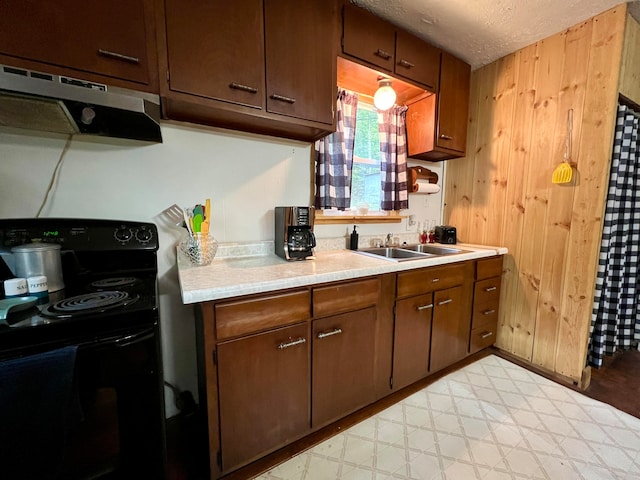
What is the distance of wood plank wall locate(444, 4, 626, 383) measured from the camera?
5.64ft

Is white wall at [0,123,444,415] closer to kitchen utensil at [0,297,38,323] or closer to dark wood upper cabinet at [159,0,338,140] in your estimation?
dark wood upper cabinet at [159,0,338,140]

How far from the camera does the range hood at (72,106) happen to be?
2.68 feet

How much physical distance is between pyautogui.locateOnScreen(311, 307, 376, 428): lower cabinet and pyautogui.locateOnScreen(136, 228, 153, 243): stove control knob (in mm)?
892

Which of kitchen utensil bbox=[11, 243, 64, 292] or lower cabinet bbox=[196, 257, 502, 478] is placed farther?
lower cabinet bbox=[196, 257, 502, 478]

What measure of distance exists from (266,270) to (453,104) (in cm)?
203

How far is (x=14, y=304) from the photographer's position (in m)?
0.77

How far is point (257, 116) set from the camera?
1.32 meters

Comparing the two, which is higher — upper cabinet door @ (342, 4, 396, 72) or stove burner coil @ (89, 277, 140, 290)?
upper cabinet door @ (342, 4, 396, 72)

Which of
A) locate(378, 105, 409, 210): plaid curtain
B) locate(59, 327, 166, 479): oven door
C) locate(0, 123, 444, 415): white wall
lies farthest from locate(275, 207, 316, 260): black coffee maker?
locate(378, 105, 409, 210): plaid curtain

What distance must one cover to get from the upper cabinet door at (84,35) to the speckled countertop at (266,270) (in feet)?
2.73

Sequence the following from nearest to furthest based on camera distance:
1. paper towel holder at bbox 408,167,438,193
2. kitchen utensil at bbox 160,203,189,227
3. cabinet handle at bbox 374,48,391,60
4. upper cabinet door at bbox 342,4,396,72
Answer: kitchen utensil at bbox 160,203,189,227
upper cabinet door at bbox 342,4,396,72
cabinet handle at bbox 374,48,391,60
paper towel holder at bbox 408,167,438,193

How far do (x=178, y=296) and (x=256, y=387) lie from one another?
693 mm

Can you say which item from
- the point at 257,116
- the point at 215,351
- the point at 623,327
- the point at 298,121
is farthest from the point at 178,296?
the point at 623,327

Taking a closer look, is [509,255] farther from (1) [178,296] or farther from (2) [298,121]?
(1) [178,296]
